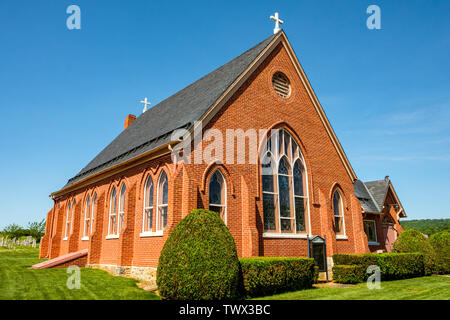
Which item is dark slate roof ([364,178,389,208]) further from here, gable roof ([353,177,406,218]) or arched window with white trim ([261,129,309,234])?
arched window with white trim ([261,129,309,234])

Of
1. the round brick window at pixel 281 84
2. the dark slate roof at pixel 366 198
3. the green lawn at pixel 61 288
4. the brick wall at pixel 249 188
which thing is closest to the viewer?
the green lawn at pixel 61 288

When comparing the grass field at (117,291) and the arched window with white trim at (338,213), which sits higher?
the arched window with white trim at (338,213)

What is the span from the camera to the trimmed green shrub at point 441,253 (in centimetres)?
1859

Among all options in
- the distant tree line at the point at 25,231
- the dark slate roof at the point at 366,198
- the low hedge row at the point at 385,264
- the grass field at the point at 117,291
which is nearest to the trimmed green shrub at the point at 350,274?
the low hedge row at the point at 385,264

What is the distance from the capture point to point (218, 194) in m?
14.0

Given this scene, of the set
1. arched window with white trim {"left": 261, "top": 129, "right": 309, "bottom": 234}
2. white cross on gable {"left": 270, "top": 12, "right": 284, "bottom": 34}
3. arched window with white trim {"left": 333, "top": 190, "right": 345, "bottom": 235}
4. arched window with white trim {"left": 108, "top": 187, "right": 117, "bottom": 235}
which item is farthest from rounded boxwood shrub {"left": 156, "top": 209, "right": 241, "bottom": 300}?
white cross on gable {"left": 270, "top": 12, "right": 284, "bottom": 34}

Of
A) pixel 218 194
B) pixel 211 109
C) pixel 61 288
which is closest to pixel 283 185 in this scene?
pixel 218 194

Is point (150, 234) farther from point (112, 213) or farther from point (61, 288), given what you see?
point (112, 213)

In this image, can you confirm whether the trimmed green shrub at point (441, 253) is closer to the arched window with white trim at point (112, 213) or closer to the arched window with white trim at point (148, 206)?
the arched window with white trim at point (148, 206)

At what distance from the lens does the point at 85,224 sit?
72.3 ft

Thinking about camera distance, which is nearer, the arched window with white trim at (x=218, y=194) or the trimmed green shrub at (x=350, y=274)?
the arched window with white trim at (x=218, y=194)

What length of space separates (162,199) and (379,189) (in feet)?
71.2

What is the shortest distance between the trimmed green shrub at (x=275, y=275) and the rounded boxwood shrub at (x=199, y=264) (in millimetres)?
723
